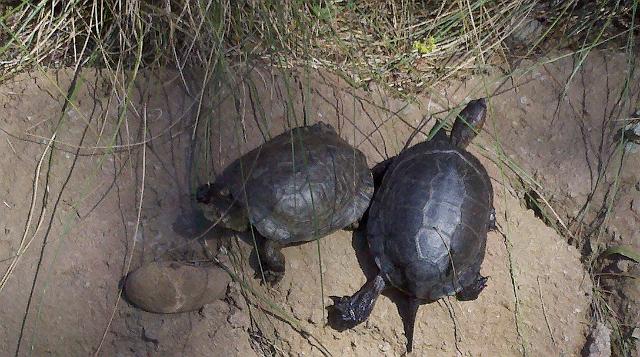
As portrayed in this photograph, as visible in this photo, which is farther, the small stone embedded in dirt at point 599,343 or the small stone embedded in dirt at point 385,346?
the small stone embedded in dirt at point 599,343

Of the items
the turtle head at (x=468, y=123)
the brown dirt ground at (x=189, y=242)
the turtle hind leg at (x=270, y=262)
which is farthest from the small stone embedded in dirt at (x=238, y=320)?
the turtle head at (x=468, y=123)

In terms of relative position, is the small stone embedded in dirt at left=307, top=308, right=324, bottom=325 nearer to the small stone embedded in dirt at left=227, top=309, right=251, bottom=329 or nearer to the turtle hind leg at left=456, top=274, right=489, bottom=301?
the small stone embedded in dirt at left=227, top=309, right=251, bottom=329

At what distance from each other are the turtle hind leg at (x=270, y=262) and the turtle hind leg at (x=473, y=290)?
1.88 ft

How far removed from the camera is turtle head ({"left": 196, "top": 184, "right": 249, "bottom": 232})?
79.6 inches

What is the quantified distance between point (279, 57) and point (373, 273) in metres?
0.75

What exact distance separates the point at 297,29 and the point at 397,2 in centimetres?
46

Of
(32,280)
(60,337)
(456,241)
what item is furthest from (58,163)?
(456,241)

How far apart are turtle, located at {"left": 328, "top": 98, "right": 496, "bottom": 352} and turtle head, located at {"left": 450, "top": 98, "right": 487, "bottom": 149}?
0.42 feet

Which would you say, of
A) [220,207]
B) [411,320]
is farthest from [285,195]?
[411,320]

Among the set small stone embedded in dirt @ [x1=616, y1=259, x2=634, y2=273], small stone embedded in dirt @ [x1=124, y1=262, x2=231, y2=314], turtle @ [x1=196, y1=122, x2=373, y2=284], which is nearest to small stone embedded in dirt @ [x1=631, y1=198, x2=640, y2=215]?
small stone embedded in dirt @ [x1=616, y1=259, x2=634, y2=273]

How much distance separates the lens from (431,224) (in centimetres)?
208

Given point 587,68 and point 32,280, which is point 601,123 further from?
point 32,280

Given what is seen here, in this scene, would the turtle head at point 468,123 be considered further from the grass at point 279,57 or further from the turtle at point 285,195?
the turtle at point 285,195

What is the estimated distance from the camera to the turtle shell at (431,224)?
6.81ft
